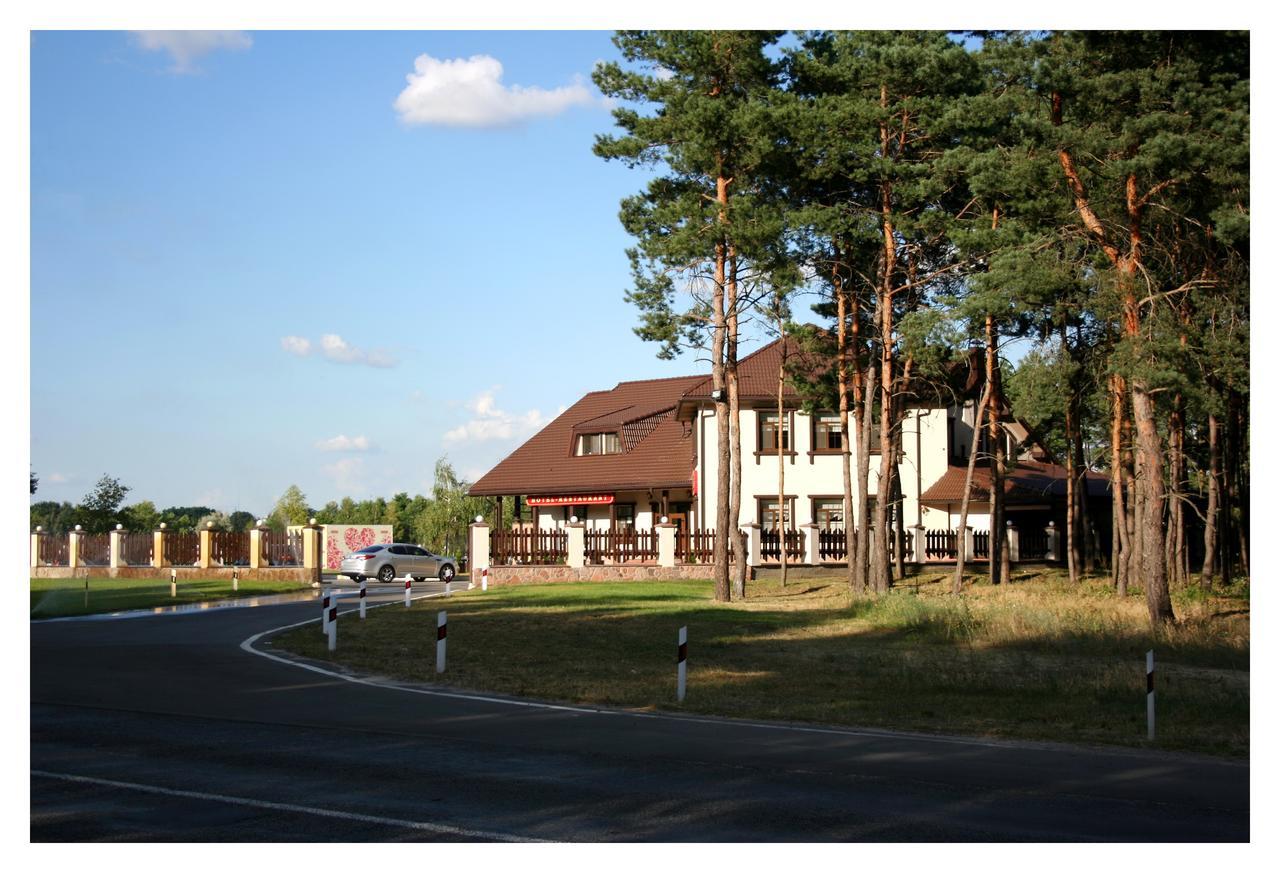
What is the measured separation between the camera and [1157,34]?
84.4 feet

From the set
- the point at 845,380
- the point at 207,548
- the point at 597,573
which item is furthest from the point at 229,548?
the point at 845,380

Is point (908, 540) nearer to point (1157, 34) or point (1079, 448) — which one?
point (1079, 448)

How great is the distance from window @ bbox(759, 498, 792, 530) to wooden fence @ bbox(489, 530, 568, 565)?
8.51 meters

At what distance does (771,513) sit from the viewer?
50.7 meters

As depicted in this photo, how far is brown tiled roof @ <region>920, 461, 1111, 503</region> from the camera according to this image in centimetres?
5031

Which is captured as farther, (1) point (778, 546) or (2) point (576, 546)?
(1) point (778, 546)

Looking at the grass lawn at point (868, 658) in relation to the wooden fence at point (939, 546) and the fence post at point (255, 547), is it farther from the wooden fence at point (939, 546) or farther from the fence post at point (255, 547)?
the fence post at point (255, 547)

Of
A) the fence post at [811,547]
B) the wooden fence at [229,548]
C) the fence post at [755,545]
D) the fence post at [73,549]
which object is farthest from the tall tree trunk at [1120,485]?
the fence post at [73,549]

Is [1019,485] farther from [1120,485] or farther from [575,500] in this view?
[575,500]

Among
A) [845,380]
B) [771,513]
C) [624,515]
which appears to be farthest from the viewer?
[624,515]

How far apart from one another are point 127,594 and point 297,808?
33.9m

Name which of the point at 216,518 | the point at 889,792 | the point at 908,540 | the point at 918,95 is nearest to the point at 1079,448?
the point at 908,540

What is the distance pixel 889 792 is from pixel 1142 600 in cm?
2518

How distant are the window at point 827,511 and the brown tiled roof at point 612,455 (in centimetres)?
523
